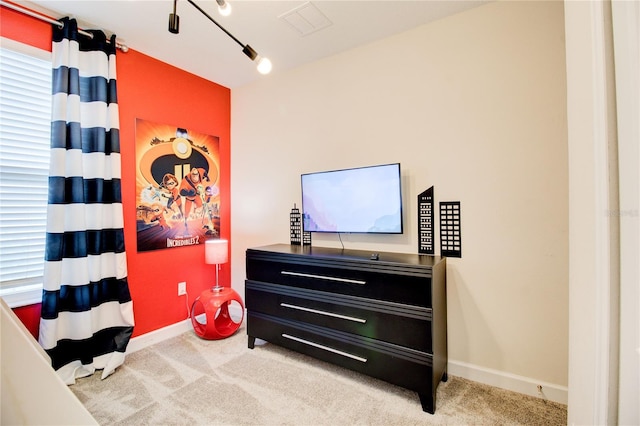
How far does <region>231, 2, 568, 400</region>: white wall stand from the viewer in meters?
1.77

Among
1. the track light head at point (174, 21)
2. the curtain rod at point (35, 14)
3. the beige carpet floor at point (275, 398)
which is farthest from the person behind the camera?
the curtain rod at point (35, 14)

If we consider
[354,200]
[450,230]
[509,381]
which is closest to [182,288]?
[354,200]

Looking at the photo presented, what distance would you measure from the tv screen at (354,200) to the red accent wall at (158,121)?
1228 mm

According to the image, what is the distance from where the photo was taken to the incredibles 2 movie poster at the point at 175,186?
2.54 meters

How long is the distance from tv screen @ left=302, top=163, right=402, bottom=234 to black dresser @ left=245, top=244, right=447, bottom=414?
24 cm

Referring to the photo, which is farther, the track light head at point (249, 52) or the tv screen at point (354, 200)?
the tv screen at point (354, 200)

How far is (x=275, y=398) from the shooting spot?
1.80m

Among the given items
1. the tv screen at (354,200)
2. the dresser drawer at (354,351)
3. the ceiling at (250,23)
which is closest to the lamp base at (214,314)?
the dresser drawer at (354,351)

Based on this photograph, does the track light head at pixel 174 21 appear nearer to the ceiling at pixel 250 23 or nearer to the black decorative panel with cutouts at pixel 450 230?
the ceiling at pixel 250 23

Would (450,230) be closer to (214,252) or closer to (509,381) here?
(509,381)

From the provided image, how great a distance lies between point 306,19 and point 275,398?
8.66ft

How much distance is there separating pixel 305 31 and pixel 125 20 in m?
1.34

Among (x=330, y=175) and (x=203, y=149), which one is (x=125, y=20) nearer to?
(x=203, y=149)

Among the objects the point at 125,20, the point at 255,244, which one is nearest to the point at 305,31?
the point at 125,20
